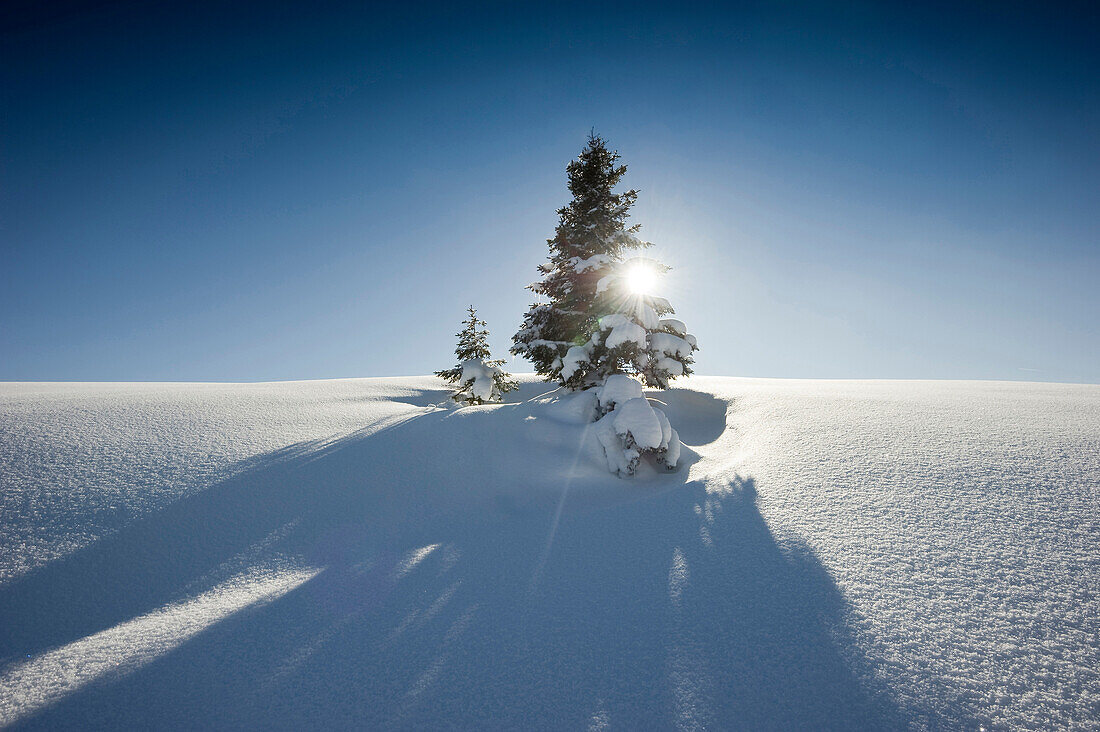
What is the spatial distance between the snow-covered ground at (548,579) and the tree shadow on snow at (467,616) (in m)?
0.02

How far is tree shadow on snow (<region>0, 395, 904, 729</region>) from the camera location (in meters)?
3.01

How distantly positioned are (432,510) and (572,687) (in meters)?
3.57

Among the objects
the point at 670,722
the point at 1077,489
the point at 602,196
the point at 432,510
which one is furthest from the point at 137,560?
the point at 602,196

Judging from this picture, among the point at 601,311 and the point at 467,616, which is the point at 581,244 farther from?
the point at 467,616

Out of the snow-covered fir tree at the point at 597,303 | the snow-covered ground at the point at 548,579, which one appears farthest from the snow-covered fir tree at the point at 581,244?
the snow-covered ground at the point at 548,579

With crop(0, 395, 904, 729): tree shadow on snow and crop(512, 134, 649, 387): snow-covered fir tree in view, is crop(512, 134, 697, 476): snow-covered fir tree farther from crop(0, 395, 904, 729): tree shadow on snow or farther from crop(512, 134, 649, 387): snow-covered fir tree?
crop(0, 395, 904, 729): tree shadow on snow

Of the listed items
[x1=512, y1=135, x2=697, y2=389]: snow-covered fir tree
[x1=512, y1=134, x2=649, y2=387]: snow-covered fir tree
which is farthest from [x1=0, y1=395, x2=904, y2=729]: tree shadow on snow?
[x1=512, y1=134, x2=649, y2=387]: snow-covered fir tree

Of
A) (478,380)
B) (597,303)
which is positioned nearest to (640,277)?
(597,303)

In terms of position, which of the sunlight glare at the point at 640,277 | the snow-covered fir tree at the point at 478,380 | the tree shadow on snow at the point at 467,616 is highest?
the sunlight glare at the point at 640,277

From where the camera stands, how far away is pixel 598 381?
11.1 metres

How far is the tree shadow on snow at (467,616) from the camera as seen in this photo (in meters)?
3.01

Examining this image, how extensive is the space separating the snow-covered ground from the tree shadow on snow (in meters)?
0.02

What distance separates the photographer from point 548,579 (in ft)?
14.9

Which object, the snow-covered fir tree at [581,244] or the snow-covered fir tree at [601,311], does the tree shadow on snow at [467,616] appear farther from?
the snow-covered fir tree at [581,244]
